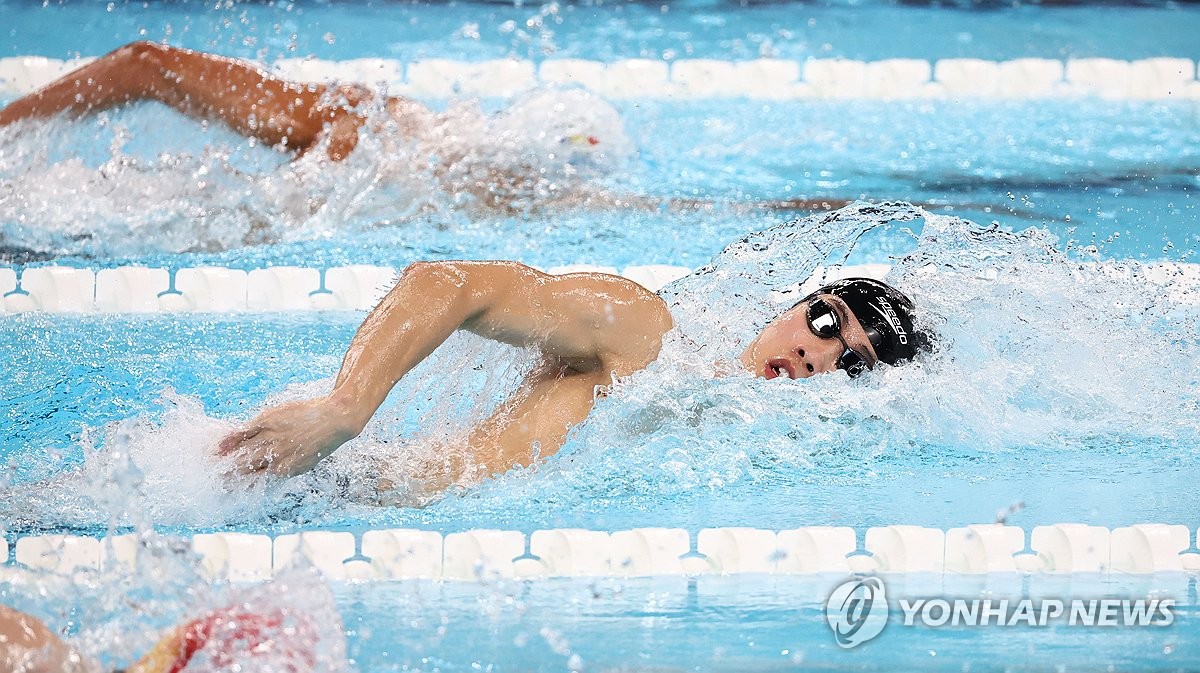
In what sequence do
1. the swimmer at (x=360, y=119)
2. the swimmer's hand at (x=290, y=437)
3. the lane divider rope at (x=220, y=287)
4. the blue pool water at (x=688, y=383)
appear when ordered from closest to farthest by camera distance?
the swimmer's hand at (x=290, y=437) → the blue pool water at (x=688, y=383) → the lane divider rope at (x=220, y=287) → the swimmer at (x=360, y=119)

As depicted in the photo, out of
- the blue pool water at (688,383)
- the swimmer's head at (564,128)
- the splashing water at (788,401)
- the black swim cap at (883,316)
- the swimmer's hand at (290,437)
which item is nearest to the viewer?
the swimmer's hand at (290,437)

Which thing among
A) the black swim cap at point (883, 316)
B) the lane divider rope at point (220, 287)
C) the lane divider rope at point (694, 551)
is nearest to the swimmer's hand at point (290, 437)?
the lane divider rope at point (694, 551)

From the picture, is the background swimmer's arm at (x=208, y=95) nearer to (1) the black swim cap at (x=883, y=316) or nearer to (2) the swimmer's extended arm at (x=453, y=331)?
(2) the swimmer's extended arm at (x=453, y=331)

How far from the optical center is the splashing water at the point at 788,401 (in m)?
2.24

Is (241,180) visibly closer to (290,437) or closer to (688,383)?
(688,383)

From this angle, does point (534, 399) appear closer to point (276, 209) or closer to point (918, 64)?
point (276, 209)

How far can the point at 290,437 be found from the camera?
1.80 metres

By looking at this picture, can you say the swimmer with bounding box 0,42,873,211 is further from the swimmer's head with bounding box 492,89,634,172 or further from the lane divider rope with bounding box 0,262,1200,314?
the lane divider rope with bounding box 0,262,1200,314

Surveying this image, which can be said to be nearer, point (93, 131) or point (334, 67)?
point (93, 131)

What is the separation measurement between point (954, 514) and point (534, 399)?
802mm

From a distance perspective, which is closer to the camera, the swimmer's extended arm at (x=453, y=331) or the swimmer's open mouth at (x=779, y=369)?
the swimmer's extended arm at (x=453, y=331)

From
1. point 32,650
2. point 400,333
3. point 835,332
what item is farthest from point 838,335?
point 32,650

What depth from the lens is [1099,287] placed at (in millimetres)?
2900

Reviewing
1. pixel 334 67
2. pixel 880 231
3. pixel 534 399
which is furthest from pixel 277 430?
pixel 334 67
